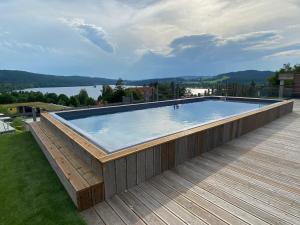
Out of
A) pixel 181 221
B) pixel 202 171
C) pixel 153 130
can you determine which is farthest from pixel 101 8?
pixel 181 221

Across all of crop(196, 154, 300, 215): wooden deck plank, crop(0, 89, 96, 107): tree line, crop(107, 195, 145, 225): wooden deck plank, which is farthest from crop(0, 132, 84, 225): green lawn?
crop(0, 89, 96, 107): tree line

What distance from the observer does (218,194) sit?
2.23 meters

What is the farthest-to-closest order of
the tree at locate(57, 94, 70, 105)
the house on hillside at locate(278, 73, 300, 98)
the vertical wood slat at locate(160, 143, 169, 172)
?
the tree at locate(57, 94, 70, 105) → the house on hillside at locate(278, 73, 300, 98) → the vertical wood slat at locate(160, 143, 169, 172)

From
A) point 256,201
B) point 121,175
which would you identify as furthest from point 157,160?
point 256,201

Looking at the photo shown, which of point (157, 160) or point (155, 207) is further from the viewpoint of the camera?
point (157, 160)

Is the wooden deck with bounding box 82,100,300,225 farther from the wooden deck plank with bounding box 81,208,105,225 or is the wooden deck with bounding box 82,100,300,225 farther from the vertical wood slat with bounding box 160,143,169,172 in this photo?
the vertical wood slat with bounding box 160,143,169,172

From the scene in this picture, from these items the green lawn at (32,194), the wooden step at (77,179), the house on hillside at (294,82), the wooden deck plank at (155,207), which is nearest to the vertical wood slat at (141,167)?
the wooden deck plank at (155,207)

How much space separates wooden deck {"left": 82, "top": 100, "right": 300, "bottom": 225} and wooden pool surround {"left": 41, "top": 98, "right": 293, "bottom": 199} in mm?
120

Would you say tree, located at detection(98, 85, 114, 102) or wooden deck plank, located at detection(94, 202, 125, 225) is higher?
tree, located at detection(98, 85, 114, 102)

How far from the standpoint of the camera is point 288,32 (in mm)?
10414

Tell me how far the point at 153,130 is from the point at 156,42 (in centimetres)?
970

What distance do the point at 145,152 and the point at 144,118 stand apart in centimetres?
385

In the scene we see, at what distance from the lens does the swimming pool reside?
4.81m

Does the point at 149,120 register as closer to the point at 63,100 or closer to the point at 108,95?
the point at 108,95
